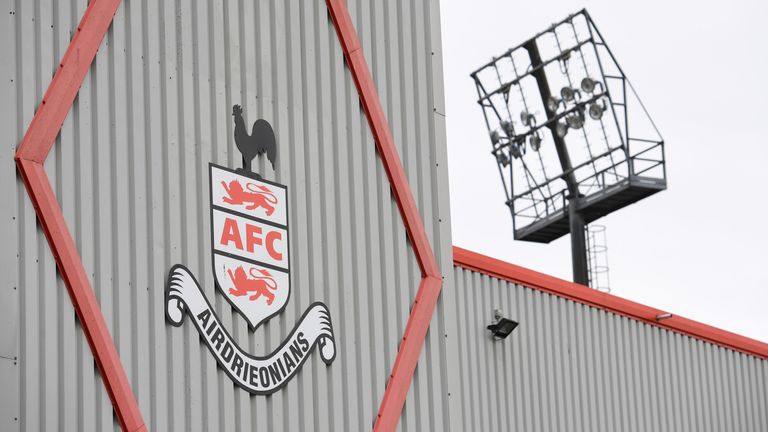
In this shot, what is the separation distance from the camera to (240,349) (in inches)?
470

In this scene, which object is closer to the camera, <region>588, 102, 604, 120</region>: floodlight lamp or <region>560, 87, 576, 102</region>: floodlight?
<region>588, 102, 604, 120</region>: floodlight lamp

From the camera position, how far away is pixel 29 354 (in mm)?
10148

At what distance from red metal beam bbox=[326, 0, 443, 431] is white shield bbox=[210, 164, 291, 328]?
58.2 inches

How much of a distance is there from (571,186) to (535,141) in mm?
1673

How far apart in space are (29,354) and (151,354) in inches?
47.6

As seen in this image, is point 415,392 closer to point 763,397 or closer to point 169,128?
point 169,128

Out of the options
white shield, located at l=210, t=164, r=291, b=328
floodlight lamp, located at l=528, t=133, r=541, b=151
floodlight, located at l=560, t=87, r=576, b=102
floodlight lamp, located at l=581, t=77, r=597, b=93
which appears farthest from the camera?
floodlight lamp, located at l=528, t=133, r=541, b=151

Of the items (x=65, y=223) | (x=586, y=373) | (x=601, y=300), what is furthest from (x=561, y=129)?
(x=65, y=223)

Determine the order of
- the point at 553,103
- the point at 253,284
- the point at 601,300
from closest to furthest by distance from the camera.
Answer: the point at 253,284, the point at 601,300, the point at 553,103

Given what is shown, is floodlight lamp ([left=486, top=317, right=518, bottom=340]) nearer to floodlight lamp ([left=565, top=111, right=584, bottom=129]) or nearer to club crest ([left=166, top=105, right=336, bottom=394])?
club crest ([left=166, top=105, right=336, bottom=394])

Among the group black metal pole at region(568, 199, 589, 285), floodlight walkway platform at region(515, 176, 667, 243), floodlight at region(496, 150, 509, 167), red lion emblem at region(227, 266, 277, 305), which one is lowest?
red lion emblem at region(227, 266, 277, 305)

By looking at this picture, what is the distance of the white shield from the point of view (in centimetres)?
1198

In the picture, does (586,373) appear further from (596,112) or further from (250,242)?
(596,112)

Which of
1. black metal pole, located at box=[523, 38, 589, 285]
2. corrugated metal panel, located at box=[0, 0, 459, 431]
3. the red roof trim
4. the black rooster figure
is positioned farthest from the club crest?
black metal pole, located at box=[523, 38, 589, 285]
